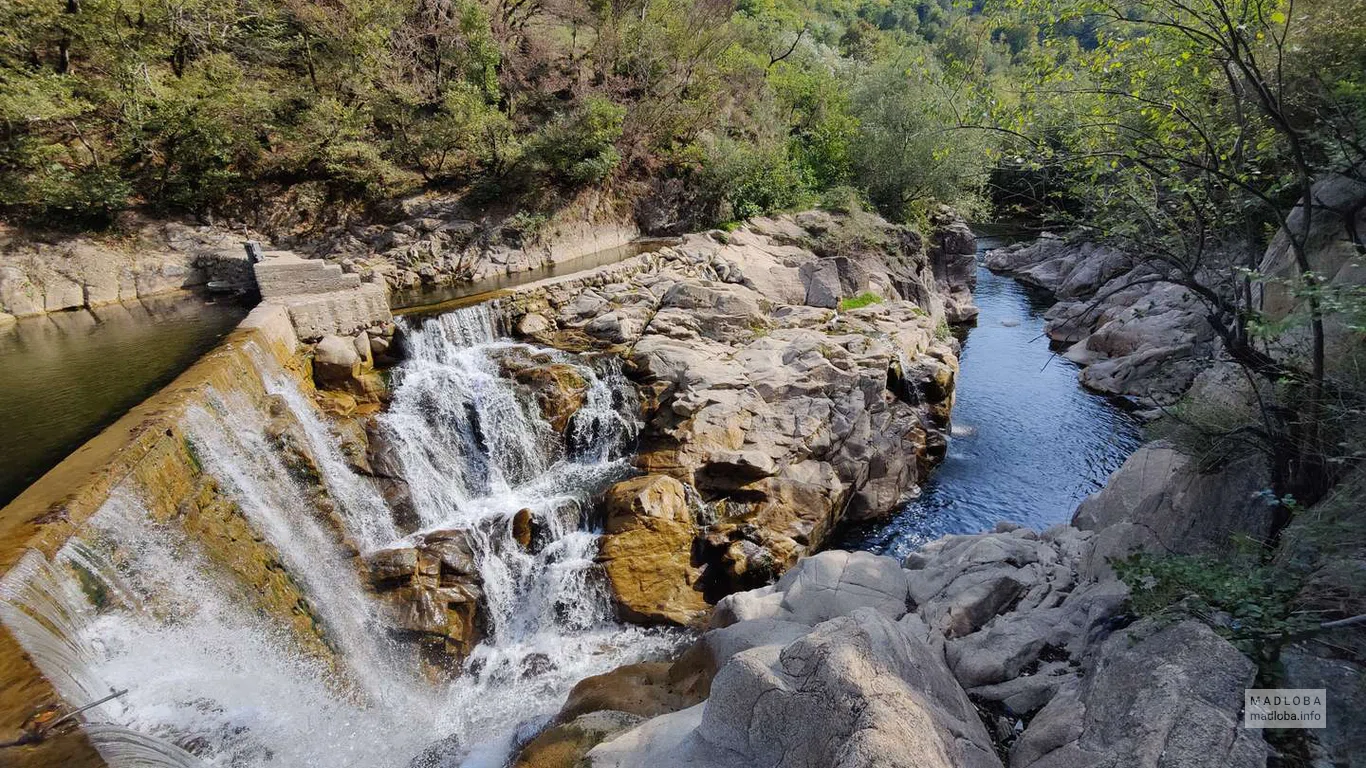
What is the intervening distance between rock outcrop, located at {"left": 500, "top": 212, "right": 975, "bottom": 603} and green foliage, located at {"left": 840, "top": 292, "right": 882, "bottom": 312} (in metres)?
0.06

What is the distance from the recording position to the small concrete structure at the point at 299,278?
10.0m

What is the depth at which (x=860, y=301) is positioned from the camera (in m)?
15.9

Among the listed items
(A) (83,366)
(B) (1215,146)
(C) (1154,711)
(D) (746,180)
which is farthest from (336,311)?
(D) (746,180)

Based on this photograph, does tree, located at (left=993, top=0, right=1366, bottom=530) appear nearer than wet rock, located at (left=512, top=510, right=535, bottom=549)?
Yes

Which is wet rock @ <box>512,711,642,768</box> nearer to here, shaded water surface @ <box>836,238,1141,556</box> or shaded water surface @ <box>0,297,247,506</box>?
shaded water surface @ <box>0,297,247,506</box>

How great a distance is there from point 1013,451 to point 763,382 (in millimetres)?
A: 6585

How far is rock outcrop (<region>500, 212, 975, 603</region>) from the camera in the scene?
956cm

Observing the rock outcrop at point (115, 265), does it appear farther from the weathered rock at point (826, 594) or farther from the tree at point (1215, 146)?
the tree at point (1215, 146)

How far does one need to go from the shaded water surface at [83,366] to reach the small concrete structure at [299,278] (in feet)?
3.65

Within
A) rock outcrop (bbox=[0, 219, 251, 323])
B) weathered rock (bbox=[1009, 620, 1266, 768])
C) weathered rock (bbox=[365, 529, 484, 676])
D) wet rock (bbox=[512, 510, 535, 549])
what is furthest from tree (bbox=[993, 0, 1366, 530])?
rock outcrop (bbox=[0, 219, 251, 323])

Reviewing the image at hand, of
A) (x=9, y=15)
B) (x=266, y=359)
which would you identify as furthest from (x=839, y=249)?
(x=9, y=15)

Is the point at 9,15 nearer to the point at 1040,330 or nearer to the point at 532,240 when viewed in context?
the point at 532,240

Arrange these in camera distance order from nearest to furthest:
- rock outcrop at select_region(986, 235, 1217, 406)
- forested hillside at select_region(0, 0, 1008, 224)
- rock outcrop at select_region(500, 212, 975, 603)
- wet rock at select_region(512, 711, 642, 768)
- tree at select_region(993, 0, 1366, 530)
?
tree at select_region(993, 0, 1366, 530) < wet rock at select_region(512, 711, 642, 768) < rock outcrop at select_region(500, 212, 975, 603) < forested hillside at select_region(0, 0, 1008, 224) < rock outcrop at select_region(986, 235, 1217, 406)

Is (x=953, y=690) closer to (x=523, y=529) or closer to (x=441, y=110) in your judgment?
(x=523, y=529)
